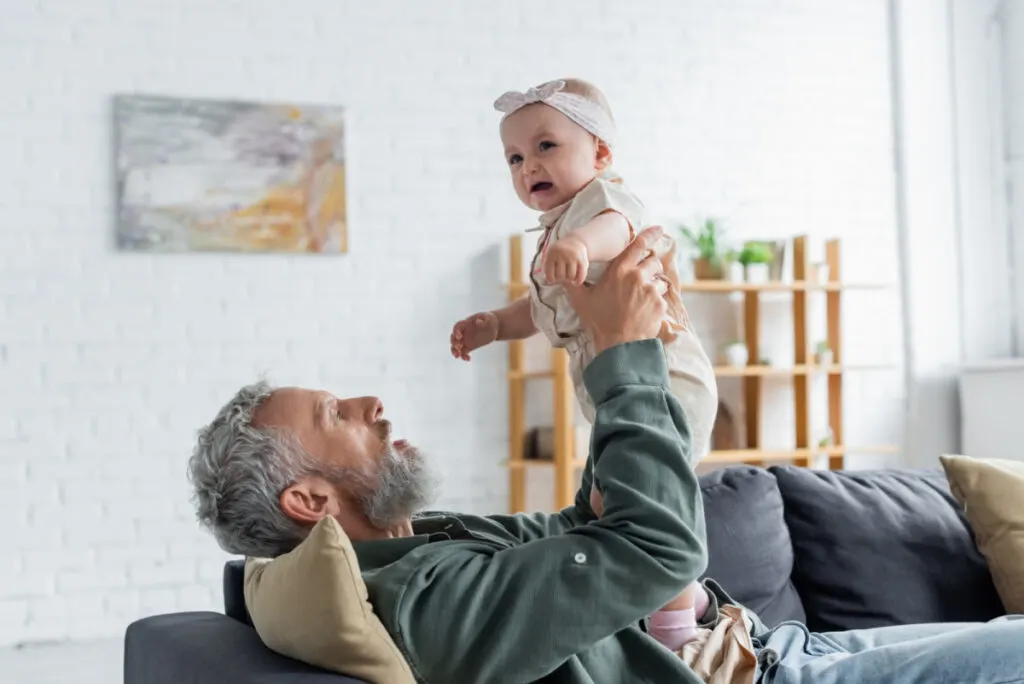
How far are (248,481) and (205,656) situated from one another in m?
0.26

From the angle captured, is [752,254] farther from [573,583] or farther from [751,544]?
A: [573,583]

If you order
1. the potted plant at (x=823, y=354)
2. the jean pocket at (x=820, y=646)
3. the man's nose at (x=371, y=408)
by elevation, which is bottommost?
the jean pocket at (x=820, y=646)

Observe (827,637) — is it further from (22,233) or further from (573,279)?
(22,233)

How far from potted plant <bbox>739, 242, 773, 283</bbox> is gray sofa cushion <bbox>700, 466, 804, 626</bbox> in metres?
2.62

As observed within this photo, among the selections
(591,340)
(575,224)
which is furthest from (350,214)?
(591,340)

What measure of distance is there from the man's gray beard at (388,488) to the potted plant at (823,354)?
154 inches

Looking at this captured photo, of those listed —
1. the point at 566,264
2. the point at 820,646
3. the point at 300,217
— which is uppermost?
the point at 300,217

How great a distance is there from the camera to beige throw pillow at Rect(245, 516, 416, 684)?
147cm

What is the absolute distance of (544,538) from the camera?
1674 mm

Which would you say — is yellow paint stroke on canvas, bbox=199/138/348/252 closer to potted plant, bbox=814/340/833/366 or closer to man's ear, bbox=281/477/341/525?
potted plant, bbox=814/340/833/366

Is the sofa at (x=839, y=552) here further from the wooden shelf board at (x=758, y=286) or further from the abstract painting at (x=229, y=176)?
the abstract painting at (x=229, y=176)

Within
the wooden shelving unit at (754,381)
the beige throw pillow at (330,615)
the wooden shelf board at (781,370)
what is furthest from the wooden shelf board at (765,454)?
the beige throw pillow at (330,615)

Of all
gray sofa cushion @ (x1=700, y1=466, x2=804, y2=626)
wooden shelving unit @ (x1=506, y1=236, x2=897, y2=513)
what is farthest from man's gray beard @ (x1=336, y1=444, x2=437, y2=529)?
wooden shelving unit @ (x1=506, y1=236, x2=897, y2=513)

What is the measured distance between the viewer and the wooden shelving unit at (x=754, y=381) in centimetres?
497
